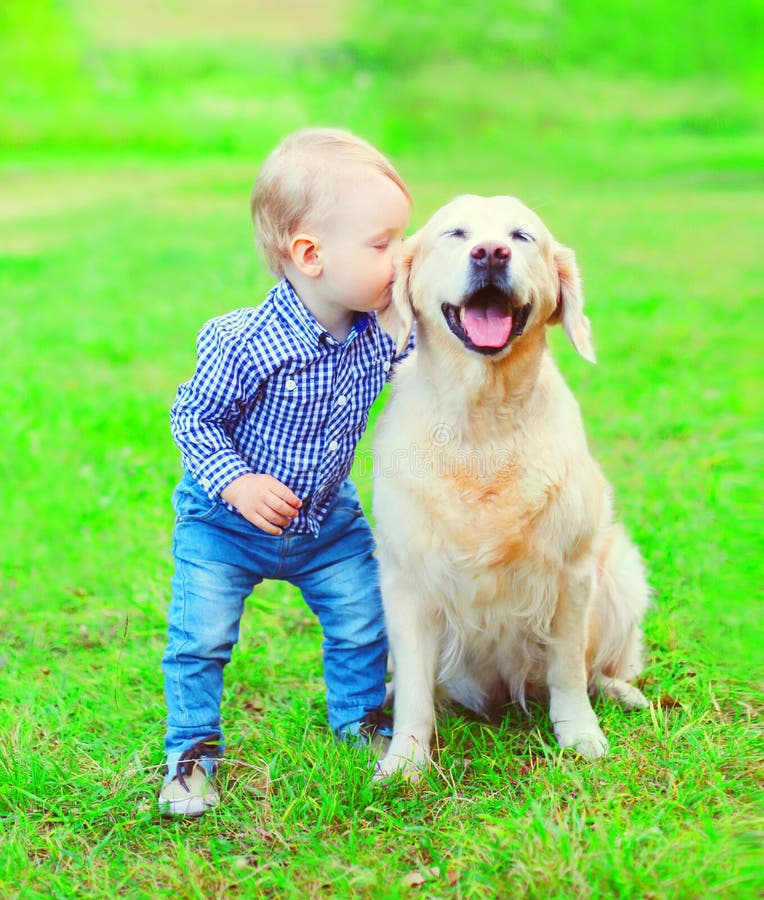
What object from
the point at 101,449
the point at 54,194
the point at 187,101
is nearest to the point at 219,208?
the point at 54,194

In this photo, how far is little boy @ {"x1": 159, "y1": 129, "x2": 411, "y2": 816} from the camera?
103 inches

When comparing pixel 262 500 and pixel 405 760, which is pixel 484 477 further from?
pixel 405 760

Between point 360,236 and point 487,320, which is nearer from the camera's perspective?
point 487,320

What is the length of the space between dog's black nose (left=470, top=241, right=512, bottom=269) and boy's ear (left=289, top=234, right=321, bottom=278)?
1.49ft

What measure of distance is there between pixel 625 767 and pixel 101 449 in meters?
3.24

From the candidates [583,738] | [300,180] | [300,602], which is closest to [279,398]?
[300,180]

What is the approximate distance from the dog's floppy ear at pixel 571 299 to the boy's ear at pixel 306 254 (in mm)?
589

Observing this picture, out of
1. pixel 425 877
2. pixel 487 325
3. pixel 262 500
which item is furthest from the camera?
pixel 262 500

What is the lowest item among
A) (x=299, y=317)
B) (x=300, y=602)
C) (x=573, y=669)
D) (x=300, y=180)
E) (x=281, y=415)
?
(x=300, y=602)

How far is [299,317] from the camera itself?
2.65 meters

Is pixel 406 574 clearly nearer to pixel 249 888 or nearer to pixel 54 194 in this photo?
pixel 249 888

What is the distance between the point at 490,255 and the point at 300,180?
568 millimetres

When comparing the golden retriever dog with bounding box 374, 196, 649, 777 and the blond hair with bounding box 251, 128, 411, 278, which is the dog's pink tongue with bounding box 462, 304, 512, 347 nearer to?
the golden retriever dog with bounding box 374, 196, 649, 777

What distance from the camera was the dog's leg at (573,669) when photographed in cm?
265
